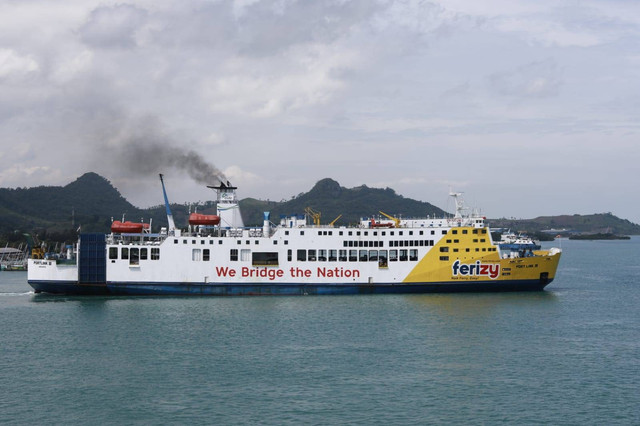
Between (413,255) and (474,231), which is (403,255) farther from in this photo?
(474,231)

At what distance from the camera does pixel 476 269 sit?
48031 millimetres

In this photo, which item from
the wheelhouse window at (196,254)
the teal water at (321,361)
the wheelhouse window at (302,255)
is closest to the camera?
the teal water at (321,361)

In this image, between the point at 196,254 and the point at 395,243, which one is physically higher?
the point at 395,243

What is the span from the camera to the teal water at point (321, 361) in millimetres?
23500

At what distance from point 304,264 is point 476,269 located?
12.4 metres

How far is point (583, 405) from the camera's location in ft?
78.9

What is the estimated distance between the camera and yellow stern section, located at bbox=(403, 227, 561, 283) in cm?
4803

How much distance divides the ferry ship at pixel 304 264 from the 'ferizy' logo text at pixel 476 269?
7cm

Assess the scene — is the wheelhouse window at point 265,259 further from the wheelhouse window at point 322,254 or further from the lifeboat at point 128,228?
the lifeboat at point 128,228

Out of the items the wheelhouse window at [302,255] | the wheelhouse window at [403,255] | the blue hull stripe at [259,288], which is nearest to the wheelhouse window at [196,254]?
the blue hull stripe at [259,288]

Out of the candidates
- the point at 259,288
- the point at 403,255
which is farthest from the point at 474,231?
the point at 259,288

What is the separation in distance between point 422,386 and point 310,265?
23088 mm

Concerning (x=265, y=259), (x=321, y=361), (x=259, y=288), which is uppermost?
(x=265, y=259)

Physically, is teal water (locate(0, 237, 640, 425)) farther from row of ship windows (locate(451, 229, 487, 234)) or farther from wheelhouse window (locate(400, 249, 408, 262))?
row of ship windows (locate(451, 229, 487, 234))
